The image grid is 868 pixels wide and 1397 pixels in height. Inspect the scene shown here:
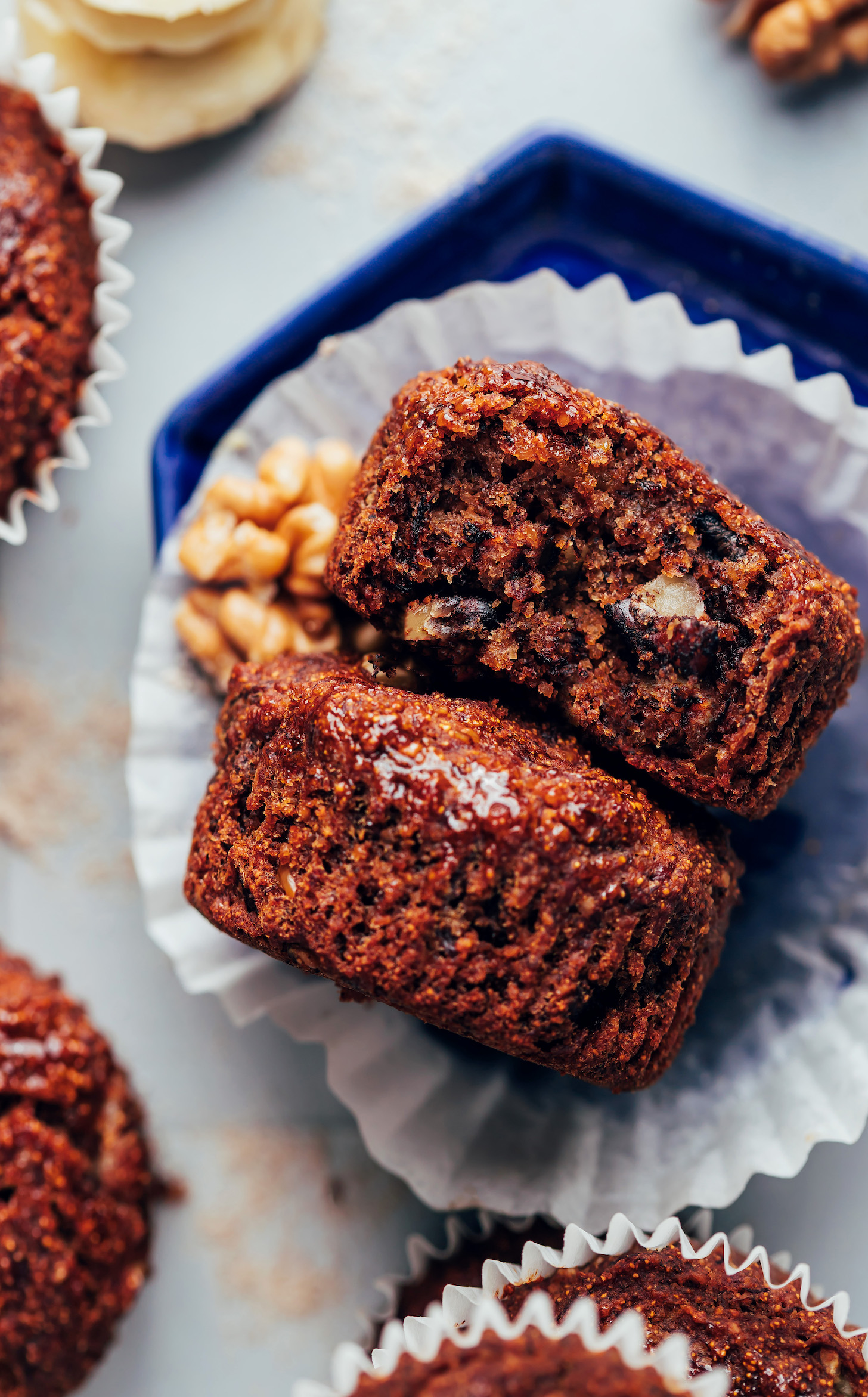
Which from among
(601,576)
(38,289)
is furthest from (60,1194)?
(38,289)

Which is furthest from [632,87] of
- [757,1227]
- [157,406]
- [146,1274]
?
[146,1274]

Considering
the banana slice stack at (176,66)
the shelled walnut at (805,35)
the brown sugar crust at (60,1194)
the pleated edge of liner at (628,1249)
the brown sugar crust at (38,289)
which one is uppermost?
the shelled walnut at (805,35)

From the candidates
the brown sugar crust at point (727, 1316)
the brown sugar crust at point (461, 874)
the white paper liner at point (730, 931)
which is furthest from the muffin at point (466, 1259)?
the brown sugar crust at point (461, 874)

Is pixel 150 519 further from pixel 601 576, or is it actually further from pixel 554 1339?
pixel 554 1339

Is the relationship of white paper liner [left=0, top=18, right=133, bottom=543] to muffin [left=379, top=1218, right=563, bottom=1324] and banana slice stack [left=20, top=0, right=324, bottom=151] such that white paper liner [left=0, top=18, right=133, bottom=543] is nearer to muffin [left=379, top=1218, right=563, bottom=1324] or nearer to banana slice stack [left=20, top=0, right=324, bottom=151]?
banana slice stack [left=20, top=0, right=324, bottom=151]

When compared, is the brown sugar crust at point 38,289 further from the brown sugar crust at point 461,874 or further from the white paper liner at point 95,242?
the brown sugar crust at point 461,874

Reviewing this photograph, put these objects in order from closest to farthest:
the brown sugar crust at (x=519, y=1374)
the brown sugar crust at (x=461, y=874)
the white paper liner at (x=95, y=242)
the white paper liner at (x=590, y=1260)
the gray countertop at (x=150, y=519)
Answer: the brown sugar crust at (x=519, y=1374)
the brown sugar crust at (x=461, y=874)
the white paper liner at (x=590, y=1260)
the white paper liner at (x=95, y=242)
the gray countertop at (x=150, y=519)

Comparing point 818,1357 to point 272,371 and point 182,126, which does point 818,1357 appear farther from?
point 182,126
